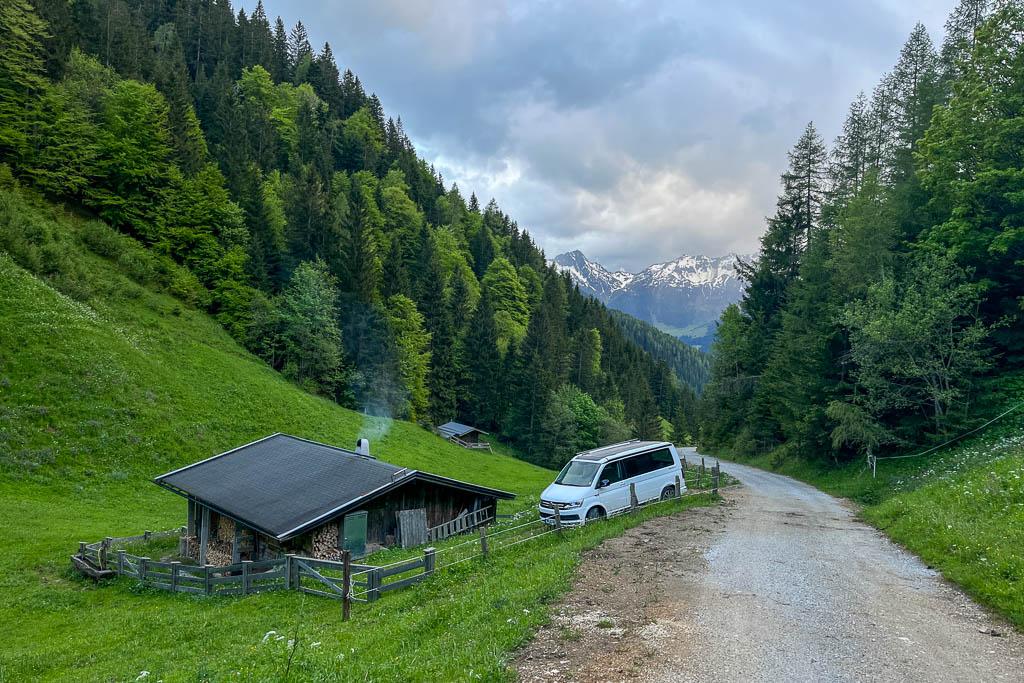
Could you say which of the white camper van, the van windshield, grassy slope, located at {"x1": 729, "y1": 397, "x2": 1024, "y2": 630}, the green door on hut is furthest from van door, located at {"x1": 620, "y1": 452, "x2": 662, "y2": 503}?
the green door on hut

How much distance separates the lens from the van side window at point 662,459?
68.3 ft

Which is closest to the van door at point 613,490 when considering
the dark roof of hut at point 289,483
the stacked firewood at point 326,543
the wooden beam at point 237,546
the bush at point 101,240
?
the dark roof of hut at point 289,483

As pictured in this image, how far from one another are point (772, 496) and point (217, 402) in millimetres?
37717

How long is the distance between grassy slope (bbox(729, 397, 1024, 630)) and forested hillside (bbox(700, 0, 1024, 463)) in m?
2.31

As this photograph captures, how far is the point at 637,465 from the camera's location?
2006 cm

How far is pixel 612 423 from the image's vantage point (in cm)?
7444

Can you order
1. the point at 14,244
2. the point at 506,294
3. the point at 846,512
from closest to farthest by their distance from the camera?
the point at 846,512, the point at 14,244, the point at 506,294

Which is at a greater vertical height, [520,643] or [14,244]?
[14,244]

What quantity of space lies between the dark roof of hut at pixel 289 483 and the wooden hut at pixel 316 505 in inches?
1.8

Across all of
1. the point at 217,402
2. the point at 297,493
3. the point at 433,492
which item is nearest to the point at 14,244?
the point at 217,402

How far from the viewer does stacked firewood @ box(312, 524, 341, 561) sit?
19.9m

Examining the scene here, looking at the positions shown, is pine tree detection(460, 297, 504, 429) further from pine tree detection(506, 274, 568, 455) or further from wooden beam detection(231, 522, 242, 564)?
wooden beam detection(231, 522, 242, 564)

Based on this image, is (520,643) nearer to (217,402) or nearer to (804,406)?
(804,406)

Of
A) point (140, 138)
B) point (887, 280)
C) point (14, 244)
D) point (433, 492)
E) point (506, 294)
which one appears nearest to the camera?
point (433, 492)
